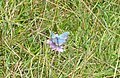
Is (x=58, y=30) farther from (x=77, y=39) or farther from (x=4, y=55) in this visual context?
(x=4, y=55)

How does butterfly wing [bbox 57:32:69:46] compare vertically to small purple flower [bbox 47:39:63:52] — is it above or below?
above

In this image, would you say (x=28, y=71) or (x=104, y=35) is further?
(x=104, y=35)

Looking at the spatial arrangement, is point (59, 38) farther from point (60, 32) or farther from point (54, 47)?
point (60, 32)

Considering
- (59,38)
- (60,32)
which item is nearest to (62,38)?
(59,38)

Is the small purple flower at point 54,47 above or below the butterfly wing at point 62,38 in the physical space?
below

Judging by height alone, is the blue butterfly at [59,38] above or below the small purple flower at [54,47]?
above

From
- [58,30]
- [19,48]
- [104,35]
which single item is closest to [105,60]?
[104,35]
